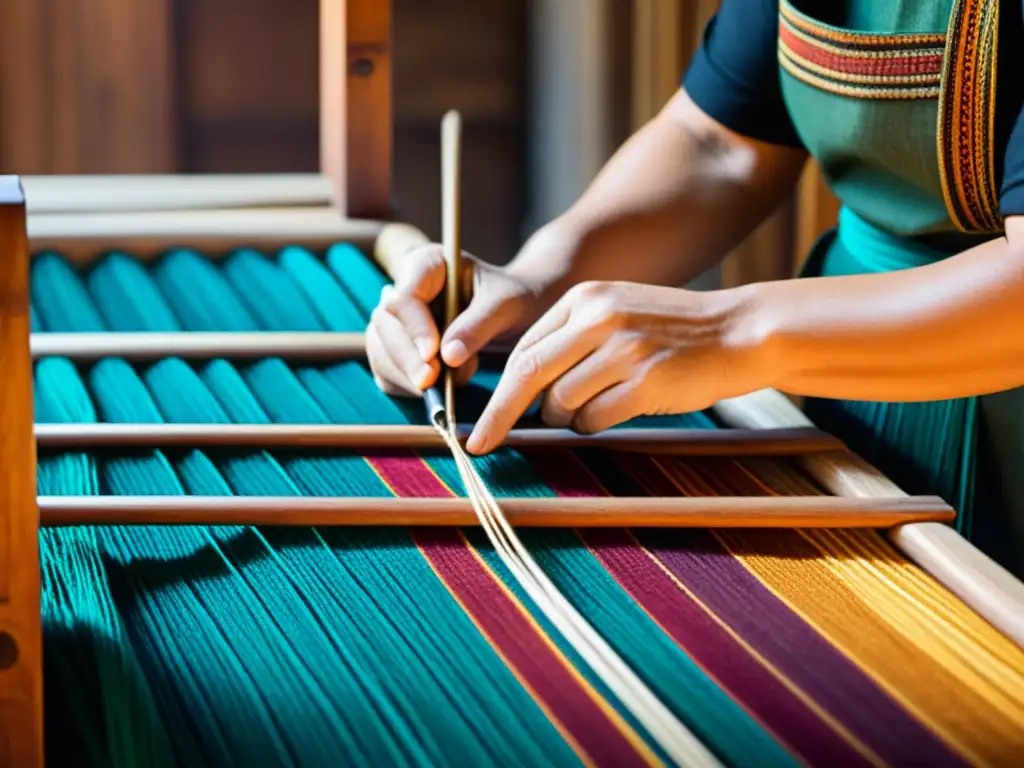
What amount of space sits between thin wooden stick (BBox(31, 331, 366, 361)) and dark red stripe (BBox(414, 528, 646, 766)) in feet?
1.11

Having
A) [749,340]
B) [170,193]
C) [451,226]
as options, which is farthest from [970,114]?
[170,193]

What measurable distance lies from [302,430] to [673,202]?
417mm

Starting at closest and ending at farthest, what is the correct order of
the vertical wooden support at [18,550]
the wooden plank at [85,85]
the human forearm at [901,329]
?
the vertical wooden support at [18,550] → the human forearm at [901,329] → the wooden plank at [85,85]

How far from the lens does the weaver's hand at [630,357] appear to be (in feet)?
2.78

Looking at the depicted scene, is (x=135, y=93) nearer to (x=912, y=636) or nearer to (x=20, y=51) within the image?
(x=20, y=51)

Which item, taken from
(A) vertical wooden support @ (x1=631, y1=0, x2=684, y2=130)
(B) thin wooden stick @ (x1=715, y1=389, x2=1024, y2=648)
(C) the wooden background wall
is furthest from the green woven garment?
(A) vertical wooden support @ (x1=631, y1=0, x2=684, y2=130)

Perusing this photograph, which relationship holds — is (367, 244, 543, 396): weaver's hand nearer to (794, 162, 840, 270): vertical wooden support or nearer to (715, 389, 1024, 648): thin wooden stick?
(715, 389, 1024, 648): thin wooden stick

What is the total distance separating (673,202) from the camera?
1.16m

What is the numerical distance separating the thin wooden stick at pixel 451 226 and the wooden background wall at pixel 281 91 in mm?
1392

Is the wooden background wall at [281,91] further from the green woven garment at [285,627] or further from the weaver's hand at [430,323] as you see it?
the green woven garment at [285,627]

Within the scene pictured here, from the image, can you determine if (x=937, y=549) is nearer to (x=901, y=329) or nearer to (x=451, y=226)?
(x=901, y=329)

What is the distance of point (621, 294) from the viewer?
86cm

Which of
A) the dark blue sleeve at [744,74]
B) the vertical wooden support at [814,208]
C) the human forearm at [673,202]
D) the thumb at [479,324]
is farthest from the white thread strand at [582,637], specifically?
the vertical wooden support at [814,208]

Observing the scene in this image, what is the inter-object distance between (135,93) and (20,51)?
20 centimetres
